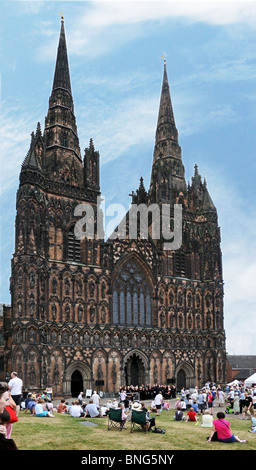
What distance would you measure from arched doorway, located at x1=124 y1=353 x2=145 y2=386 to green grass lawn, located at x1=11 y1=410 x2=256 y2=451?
83.2 feet

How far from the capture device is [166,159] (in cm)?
6150

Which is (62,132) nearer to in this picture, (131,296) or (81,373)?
(131,296)

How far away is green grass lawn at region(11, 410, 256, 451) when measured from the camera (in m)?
14.8

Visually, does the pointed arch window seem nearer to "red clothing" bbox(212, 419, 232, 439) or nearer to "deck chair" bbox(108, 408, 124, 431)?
"deck chair" bbox(108, 408, 124, 431)

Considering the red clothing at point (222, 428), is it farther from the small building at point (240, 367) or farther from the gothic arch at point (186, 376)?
the small building at point (240, 367)

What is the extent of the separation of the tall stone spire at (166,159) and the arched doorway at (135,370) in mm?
17229

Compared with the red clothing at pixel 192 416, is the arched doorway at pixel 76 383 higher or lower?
lower

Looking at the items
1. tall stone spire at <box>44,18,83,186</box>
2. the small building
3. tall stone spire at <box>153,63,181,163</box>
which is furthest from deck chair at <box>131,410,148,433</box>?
the small building

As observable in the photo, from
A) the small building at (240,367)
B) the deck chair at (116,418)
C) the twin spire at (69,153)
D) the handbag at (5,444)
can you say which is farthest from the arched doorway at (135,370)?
the handbag at (5,444)

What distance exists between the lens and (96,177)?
165ft

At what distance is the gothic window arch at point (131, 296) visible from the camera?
1857 inches

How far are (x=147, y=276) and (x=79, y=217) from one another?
922 cm
